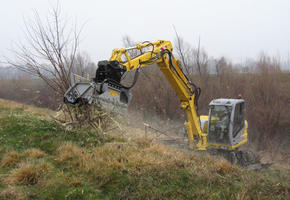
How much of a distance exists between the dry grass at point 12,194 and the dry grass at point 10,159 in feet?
3.41

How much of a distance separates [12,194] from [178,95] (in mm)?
6015

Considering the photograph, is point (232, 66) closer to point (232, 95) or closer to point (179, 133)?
point (232, 95)

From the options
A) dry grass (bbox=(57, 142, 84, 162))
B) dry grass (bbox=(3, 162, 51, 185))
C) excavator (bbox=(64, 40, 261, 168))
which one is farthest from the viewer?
excavator (bbox=(64, 40, 261, 168))

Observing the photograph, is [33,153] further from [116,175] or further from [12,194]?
[116,175]

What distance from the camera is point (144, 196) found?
3.38 metres

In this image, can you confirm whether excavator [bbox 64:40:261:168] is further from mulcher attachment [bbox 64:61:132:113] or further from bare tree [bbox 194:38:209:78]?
bare tree [bbox 194:38:209:78]

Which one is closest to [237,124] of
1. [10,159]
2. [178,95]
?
[178,95]

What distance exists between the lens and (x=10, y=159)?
4.36 meters

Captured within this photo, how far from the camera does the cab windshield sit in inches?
357

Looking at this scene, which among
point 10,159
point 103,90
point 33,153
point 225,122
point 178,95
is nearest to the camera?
point 10,159

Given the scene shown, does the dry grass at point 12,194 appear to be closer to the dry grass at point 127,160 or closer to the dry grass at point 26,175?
the dry grass at point 26,175

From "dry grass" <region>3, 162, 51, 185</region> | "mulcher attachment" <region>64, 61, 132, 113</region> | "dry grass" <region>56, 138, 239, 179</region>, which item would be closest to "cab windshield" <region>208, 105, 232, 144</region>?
"dry grass" <region>56, 138, 239, 179</region>

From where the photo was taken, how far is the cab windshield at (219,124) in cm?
906

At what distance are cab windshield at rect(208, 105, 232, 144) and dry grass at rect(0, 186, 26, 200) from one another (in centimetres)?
711
